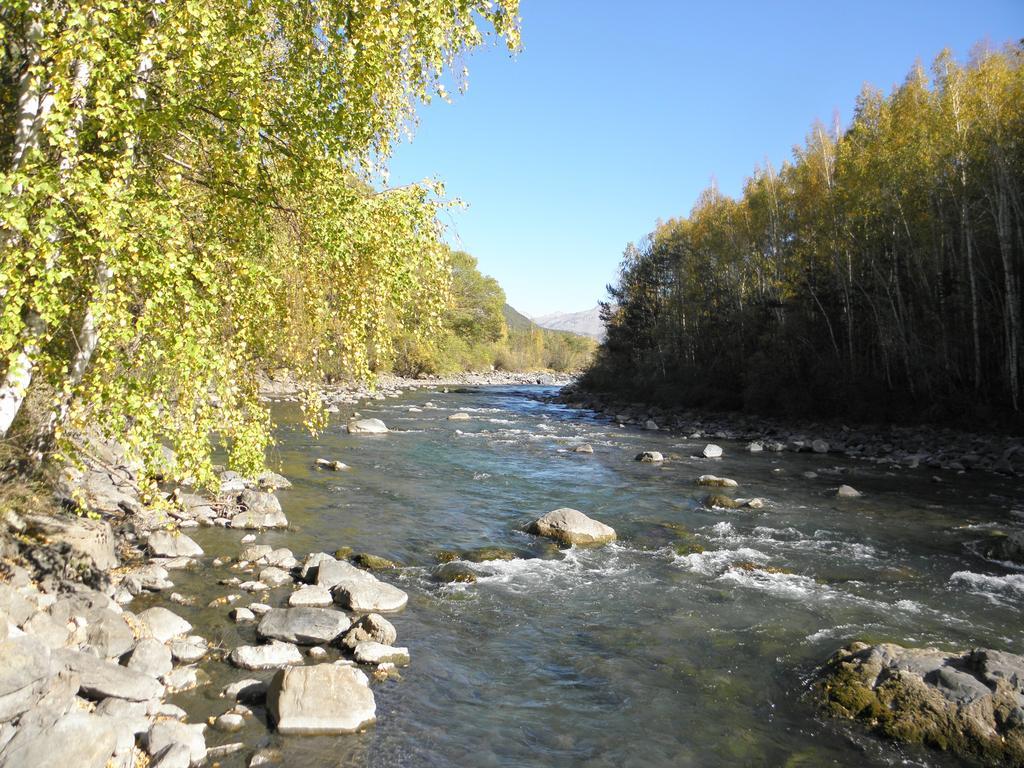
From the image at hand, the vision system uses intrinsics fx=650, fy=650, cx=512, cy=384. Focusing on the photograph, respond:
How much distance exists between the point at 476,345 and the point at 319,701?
8898 centimetres

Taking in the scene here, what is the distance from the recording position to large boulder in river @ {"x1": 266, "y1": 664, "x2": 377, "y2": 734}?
19.2 ft

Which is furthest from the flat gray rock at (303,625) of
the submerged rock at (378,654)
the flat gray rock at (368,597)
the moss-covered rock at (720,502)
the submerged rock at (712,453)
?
the submerged rock at (712,453)

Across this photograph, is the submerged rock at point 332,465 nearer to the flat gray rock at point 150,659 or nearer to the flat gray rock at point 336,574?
the flat gray rock at point 336,574

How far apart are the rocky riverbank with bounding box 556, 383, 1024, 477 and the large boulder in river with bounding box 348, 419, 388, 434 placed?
49.7 feet

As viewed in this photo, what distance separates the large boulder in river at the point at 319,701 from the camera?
5848mm

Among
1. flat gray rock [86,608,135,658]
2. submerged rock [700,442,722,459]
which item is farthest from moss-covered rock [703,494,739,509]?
flat gray rock [86,608,135,658]

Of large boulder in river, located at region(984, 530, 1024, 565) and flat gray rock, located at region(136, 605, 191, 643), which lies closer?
flat gray rock, located at region(136, 605, 191, 643)

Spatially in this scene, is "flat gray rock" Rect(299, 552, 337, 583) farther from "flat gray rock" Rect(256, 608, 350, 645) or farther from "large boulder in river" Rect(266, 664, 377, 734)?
"large boulder in river" Rect(266, 664, 377, 734)

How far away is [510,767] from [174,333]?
4654mm

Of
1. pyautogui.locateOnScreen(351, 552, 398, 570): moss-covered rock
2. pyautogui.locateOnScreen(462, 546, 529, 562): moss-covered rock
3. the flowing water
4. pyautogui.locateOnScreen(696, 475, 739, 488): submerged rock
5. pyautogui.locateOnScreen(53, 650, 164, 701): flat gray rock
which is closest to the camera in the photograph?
pyautogui.locateOnScreen(53, 650, 164, 701): flat gray rock

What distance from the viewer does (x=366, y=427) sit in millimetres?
25938

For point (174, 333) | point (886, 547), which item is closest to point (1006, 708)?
point (886, 547)

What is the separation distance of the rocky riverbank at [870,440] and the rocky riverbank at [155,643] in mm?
21238

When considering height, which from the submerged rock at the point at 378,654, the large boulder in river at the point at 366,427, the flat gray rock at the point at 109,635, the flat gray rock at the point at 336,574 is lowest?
the submerged rock at the point at 378,654
